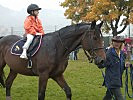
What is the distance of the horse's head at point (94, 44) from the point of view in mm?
5684

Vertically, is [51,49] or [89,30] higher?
[89,30]

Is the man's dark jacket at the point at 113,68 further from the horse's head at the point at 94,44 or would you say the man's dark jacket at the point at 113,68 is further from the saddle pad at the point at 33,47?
the saddle pad at the point at 33,47

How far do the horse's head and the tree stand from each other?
22421mm

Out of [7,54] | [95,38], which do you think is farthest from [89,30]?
[7,54]

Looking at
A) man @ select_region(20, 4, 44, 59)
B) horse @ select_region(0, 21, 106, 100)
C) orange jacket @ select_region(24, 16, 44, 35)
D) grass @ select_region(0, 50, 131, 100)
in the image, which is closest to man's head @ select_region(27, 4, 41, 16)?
man @ select_region(20, 4, 44, 59)

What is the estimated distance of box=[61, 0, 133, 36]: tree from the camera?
30.0 metres

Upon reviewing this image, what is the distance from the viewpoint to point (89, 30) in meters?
5.91

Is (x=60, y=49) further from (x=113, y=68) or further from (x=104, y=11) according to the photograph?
(x=104, y=11)

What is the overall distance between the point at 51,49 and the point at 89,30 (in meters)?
0.96

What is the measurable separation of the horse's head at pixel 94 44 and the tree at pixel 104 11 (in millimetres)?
22421

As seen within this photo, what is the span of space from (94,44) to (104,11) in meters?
25.4

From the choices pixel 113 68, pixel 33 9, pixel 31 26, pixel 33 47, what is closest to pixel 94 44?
pixel 113 68

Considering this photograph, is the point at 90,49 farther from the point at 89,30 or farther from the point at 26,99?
the point at 26,99

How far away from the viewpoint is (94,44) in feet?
19.0
